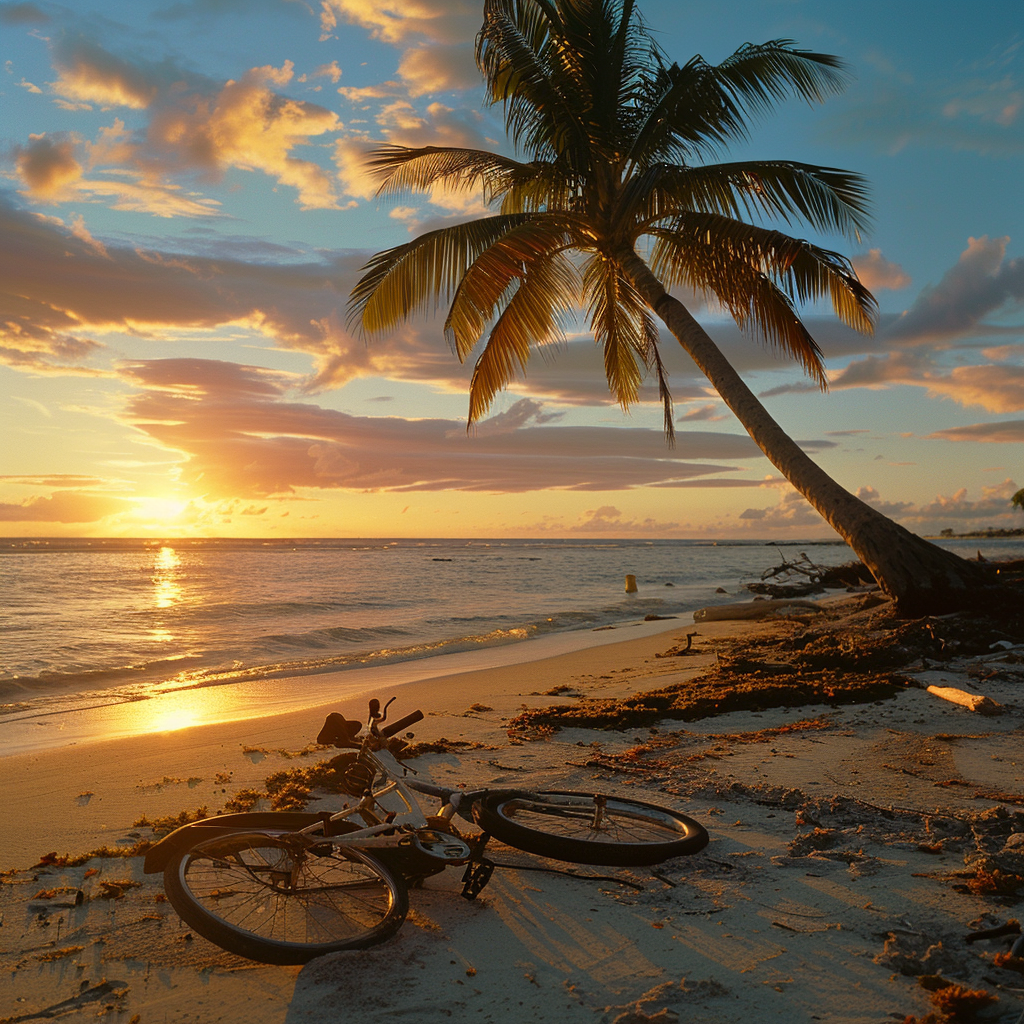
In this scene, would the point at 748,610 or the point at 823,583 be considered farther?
the point at 823,583

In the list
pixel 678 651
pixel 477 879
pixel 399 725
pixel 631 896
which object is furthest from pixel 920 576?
pixel 399 725

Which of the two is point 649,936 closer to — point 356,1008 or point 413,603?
point 356,1008

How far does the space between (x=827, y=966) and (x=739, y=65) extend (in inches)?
504

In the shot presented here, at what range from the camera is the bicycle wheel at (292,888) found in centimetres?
314

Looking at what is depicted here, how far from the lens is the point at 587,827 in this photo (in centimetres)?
400

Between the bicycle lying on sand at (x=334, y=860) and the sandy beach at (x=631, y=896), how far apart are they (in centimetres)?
14

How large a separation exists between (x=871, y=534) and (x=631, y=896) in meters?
7.99

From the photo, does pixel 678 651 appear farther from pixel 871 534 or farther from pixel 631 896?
pixel 631 896

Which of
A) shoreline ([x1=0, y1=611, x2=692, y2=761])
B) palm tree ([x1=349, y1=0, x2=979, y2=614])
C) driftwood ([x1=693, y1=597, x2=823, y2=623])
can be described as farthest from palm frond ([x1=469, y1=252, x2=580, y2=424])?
driftwood ([x1=693, y1=597, x2=823, y2=623])

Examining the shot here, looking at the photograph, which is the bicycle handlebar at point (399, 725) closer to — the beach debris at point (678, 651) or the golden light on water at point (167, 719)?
the golden light on water at point (167, 719)

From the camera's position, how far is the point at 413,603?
23.8m

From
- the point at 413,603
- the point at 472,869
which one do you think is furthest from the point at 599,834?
the point at 413,603

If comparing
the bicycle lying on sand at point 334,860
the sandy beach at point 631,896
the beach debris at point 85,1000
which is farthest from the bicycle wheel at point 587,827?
the beach debris at point 85,1000

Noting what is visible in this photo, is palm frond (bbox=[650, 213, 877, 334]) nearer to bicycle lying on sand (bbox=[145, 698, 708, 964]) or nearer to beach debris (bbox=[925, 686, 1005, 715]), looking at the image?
beach debris (bbox=[925, 686, 1005, 715])
